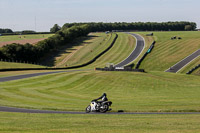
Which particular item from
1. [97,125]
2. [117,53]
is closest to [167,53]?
[117,53]

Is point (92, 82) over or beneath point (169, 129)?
beneath

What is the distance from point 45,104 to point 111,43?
119 meters

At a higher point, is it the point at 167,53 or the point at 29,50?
the point at 167,53

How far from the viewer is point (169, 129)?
64.2ft

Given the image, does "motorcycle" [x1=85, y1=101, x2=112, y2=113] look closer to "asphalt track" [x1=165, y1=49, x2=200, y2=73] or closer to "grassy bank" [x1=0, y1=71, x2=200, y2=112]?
"grassy bank" [x1=0, y1=71, x2=200, y2=112]

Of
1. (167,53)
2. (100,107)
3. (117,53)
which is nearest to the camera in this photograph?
(100,107)

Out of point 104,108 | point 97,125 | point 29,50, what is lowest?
point 29,50

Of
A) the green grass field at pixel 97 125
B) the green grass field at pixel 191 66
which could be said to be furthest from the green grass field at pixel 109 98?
the green grass field at pixel 191 66

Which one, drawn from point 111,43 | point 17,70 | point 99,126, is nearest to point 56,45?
point 111,43

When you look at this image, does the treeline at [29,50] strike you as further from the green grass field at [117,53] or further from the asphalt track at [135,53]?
the asphalt track at [135,53]

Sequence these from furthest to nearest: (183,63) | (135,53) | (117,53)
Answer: (117,53) → (135,53) → (183,63)

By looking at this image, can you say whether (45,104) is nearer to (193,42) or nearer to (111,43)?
(193,42)

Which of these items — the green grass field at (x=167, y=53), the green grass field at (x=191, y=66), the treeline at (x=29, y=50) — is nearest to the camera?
the green grass field at (x=191, y=66)

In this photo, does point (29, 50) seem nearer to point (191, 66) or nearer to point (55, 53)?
point (55, 53)
